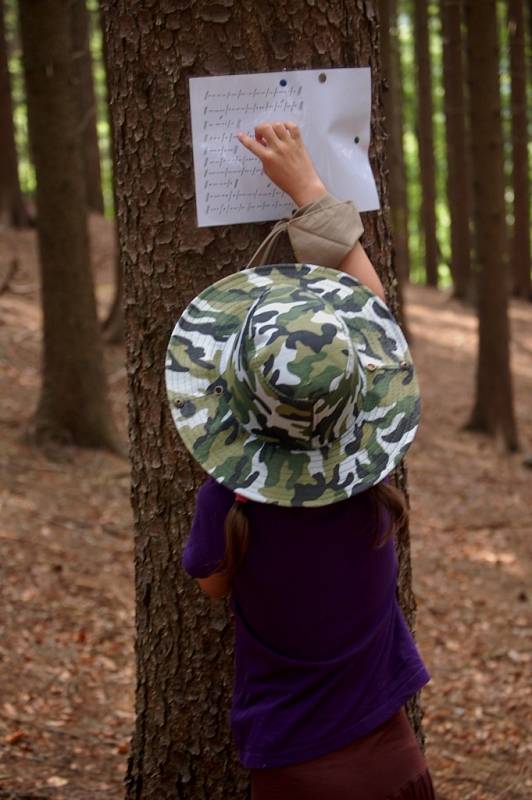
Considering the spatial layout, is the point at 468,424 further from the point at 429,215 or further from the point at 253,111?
the point at 429,215

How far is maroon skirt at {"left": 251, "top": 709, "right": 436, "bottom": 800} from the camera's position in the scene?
216cm

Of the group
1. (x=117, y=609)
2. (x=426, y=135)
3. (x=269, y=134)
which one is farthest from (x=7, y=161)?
(x=269, y=134)

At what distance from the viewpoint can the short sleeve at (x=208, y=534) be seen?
214cm

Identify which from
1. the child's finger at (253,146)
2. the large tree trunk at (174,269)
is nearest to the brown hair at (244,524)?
the large tree trunk at (174,269)

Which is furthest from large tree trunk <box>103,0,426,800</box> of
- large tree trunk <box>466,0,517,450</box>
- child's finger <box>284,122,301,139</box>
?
large tree trunk <box>466,0,517,450</box>

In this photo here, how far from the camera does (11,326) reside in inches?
513

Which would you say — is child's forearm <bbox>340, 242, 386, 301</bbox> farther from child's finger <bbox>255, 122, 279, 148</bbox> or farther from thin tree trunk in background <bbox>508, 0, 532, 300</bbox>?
thin tree trunk in background <bbox>508, 0, 532, 300</bbox>

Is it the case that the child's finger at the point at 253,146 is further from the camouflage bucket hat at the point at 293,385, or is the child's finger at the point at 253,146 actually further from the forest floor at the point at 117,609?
the forest floor at the point at 117,609

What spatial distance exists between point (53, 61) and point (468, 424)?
21.7 feet

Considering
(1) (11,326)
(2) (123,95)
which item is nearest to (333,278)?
(2) (123,95)

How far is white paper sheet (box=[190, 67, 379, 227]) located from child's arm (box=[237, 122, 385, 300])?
8 cm

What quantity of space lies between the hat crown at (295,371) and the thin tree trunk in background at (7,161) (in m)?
15.8

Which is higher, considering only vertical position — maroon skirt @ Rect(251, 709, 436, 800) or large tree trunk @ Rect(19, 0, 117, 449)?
large tree trunk @ Rect(19, 0, 117, 449)

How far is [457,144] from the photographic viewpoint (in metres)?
17.8
